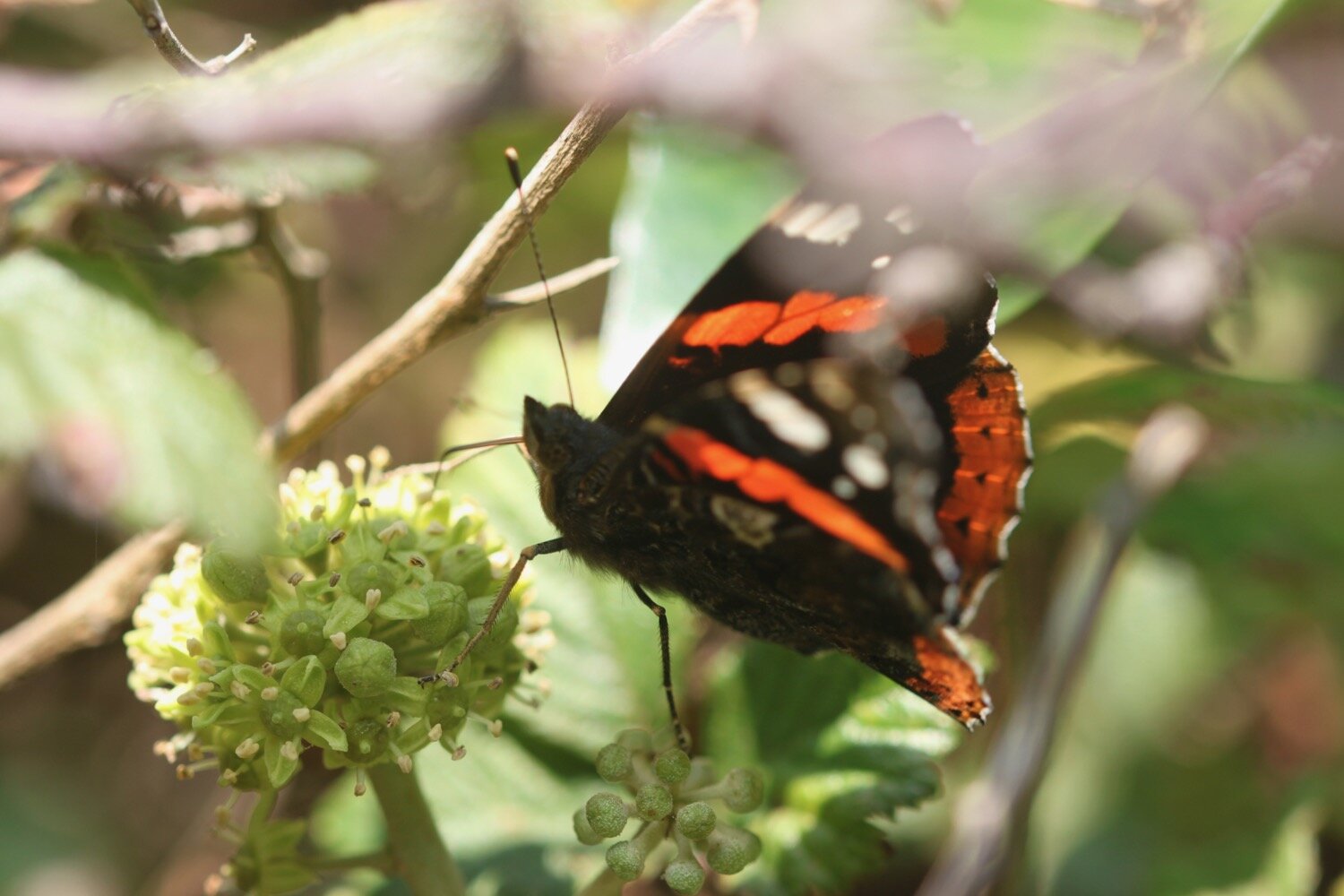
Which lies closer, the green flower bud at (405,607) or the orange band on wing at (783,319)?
the green flower bud at (405,607)

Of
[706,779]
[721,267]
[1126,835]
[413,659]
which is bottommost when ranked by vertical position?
[1126,835]

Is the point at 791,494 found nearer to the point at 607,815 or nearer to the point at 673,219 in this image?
the point at 607,815

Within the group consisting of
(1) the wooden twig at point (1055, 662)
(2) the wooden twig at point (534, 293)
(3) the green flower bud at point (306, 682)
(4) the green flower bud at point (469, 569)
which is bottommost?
(1) the wooden twig at point (1055, 662)

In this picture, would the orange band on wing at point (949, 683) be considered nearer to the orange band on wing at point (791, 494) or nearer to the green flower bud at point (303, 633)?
the orange band on wing at point (791, 494)

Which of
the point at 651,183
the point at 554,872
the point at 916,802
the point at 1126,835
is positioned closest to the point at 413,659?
the point at 554,872

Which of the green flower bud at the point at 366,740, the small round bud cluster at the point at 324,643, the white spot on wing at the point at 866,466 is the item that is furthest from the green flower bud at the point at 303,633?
the white spot on wing at the point at 866,466

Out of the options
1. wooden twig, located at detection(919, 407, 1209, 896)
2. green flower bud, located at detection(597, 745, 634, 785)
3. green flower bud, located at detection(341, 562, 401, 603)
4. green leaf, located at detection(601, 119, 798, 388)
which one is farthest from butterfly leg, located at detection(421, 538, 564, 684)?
wooden twig, located at detection(919, 407, 1209, 896)

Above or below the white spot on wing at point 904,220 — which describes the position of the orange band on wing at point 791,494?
below

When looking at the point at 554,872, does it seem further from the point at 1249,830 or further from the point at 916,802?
the point at 1249,830
